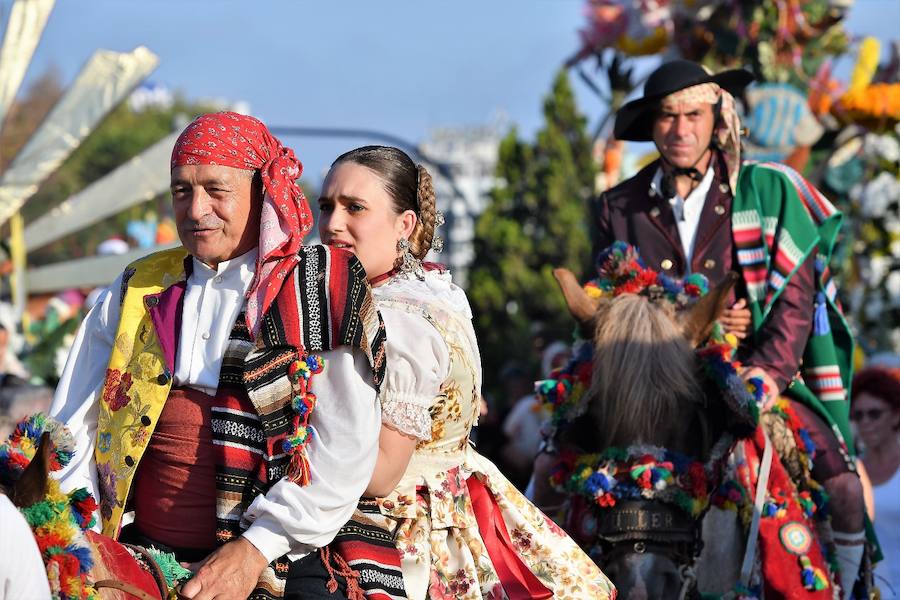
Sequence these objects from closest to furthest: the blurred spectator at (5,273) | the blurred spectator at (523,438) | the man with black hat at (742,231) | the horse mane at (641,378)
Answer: the horse mane at (641,378) → the man with black hat at (742,231) → the blurred spectator at (523,438) → the blurred spectator at (5,273)

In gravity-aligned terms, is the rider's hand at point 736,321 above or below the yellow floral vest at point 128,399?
below

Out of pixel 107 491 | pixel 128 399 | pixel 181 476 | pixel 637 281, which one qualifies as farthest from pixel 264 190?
pixel 637 281

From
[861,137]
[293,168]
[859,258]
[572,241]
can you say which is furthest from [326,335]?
[572,241]

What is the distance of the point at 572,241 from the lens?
97.7 ft

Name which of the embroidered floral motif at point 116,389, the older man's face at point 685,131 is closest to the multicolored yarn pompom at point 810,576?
the older man's face at point 685,131

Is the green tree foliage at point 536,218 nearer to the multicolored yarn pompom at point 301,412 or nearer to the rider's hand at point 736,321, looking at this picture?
the rider's hand at point 736,321

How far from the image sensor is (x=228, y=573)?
315 cm

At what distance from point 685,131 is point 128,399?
3379 mm

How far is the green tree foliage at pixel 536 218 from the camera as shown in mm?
27359

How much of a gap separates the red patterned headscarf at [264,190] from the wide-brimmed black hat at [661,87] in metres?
3.01

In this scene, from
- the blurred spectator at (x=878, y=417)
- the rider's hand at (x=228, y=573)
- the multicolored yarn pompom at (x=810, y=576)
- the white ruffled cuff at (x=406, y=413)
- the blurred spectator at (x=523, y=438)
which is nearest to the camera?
the rider's hand at (x=228, y=573)

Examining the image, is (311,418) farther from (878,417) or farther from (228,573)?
(878,417)

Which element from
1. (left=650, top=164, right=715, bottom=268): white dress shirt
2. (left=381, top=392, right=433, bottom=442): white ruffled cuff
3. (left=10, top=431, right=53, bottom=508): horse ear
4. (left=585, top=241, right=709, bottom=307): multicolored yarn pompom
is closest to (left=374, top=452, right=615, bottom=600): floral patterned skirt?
(left=381, top=392, right=433, bottom=442): white ruffled cuff

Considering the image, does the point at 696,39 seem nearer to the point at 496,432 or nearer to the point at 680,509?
the point at 496,432
